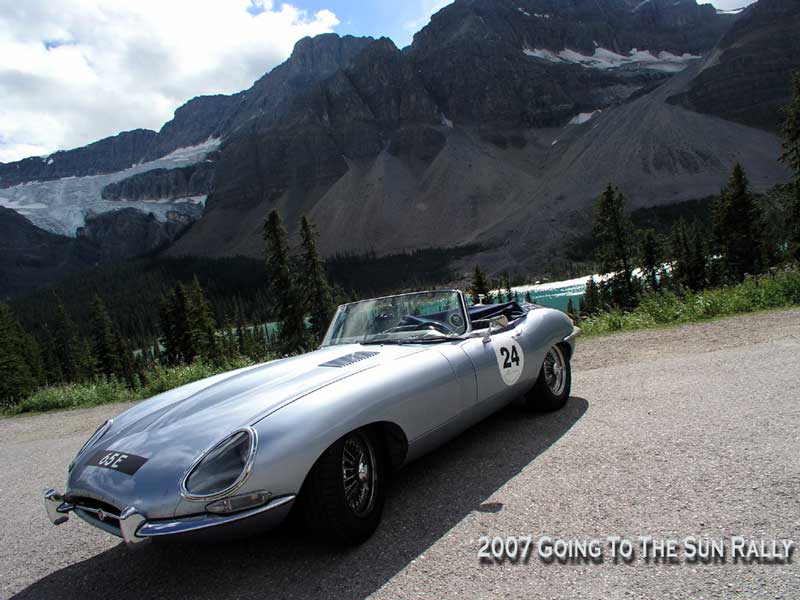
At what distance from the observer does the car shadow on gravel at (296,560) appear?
8.64 ft

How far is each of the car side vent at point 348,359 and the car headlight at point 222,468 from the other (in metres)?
1.04

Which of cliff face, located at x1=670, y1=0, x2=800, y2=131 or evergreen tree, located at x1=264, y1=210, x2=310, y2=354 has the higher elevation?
cliff face, located at x1=670, y1=0, x2=800, y2=131

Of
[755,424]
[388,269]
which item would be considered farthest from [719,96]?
[755,424]

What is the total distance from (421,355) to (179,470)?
5.91ft

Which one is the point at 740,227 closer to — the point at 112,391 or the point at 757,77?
the point at 112,391

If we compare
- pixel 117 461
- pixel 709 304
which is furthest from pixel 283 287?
pixel 117 461

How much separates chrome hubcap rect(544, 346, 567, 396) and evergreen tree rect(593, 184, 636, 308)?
3653cm

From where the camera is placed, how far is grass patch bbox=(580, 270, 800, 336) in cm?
1024

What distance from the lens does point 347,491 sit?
292 centimetres

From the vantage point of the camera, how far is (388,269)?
182 meters

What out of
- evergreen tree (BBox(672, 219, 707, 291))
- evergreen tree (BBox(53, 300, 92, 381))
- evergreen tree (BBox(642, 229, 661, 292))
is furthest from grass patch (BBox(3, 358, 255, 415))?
evergreen tree (BBox(53, 300, 92, 381))

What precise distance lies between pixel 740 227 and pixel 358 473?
46013 millimetres

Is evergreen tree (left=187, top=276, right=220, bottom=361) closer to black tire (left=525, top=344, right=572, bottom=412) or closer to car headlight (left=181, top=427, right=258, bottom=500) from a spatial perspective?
black tire (left=525, top=344, right=572, bottom=412)

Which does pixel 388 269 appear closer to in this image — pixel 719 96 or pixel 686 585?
pixel 719 96
